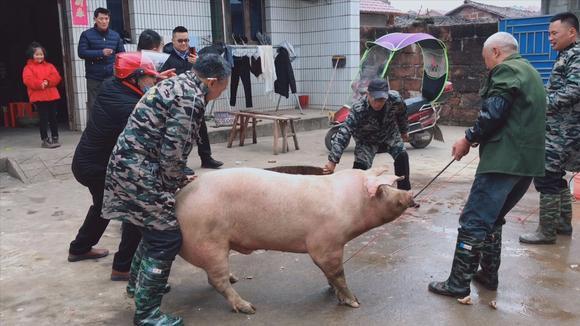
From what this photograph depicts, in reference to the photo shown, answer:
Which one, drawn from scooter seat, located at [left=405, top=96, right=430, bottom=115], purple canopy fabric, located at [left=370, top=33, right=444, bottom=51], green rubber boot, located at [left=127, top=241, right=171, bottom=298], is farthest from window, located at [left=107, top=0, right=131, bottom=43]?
green rubber boot, located at [left=127, top=241, right=171, bottom=298]

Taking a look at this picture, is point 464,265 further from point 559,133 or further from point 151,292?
point 151,292

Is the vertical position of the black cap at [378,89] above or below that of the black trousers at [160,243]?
above

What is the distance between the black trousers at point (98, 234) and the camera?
396cm

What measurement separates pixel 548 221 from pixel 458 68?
289 inches

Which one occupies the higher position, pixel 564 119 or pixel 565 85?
pixel 565 85

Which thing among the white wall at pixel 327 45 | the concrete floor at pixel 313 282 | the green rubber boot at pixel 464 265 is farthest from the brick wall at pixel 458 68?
the green rubber boot at pixel 464 265

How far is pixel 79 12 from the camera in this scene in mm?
8742

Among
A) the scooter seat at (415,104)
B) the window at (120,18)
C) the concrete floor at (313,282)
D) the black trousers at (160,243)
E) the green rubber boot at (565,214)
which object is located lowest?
the concrete floor at (313,282)

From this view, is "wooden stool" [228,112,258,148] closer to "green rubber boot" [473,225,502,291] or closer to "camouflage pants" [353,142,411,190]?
"camouflage pants" [353,142,411,190]

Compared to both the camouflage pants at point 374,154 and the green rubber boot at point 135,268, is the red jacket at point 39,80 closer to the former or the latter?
the camouflage pants at point 374,154

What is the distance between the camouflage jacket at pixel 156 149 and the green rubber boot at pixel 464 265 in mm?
1857

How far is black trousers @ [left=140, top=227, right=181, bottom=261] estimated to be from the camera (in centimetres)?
316

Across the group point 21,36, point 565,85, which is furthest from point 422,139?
point 21,36

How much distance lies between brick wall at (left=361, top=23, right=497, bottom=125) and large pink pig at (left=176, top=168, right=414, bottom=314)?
8379mm
